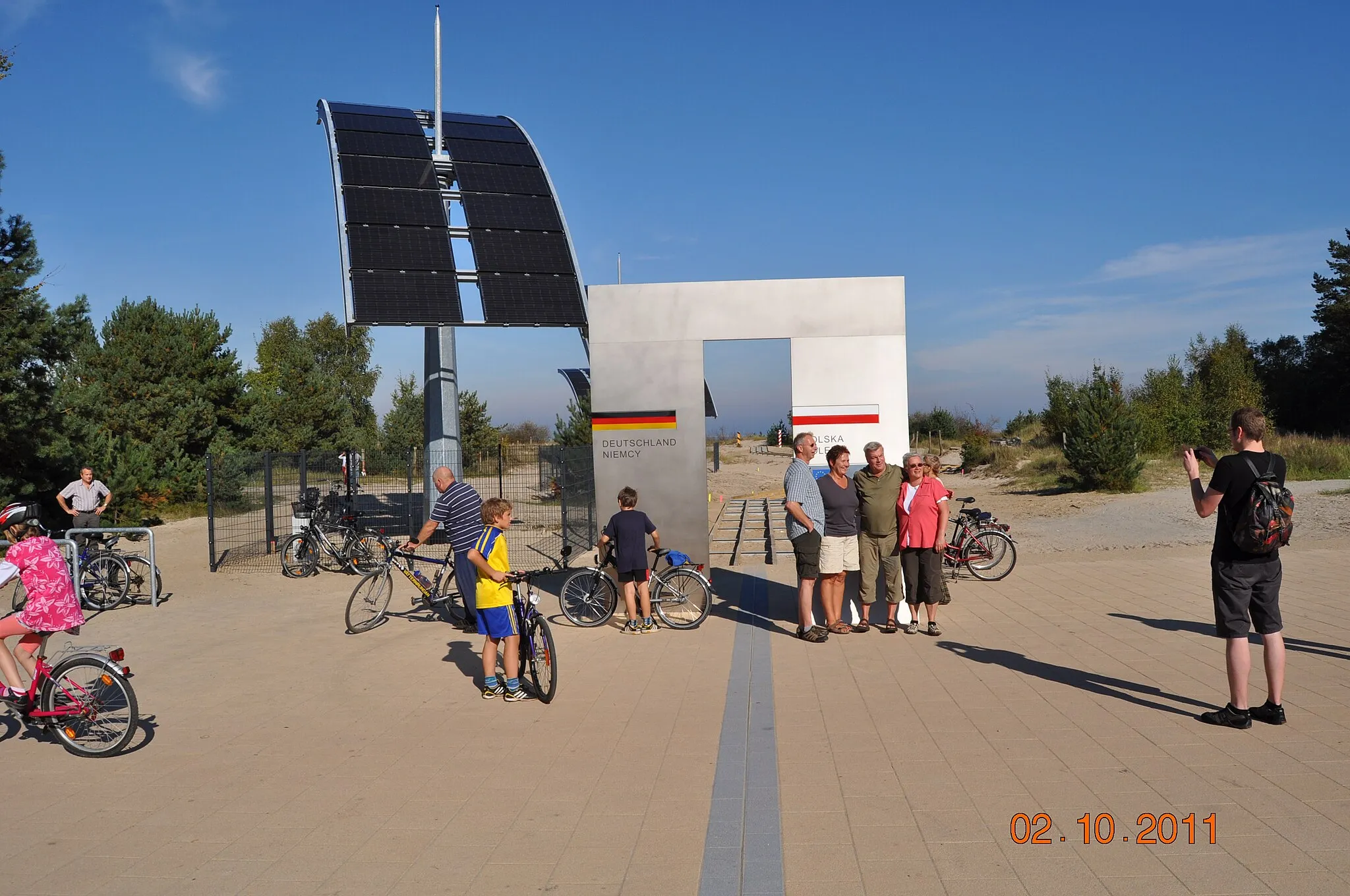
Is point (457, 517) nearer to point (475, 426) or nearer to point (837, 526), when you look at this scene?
point (837, 526)

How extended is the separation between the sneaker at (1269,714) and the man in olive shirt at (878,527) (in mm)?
3884

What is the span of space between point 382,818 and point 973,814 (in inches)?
114

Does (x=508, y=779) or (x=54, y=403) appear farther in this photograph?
(x=54, y=403)

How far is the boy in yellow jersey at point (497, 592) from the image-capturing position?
721 centimetres

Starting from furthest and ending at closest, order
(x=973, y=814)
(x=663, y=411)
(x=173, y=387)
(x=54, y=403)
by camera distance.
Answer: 1. (x=173, y=387)
2. (x=54, y=403)
3. (x=663, y=411)
4. (x=973, y=814)

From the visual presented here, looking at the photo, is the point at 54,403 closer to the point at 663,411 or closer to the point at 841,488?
the point at 663,411

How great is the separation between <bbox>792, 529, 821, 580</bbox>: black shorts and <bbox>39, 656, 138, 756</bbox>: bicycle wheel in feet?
18.1

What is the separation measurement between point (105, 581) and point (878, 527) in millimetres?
9607

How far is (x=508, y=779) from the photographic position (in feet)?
18.0

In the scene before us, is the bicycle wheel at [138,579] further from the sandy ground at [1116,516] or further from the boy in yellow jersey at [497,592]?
the sandy ground at [1116,516]

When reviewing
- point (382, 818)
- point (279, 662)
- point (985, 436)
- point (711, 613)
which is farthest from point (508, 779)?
point (985, 436)

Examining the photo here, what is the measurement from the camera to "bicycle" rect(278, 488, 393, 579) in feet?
49.2

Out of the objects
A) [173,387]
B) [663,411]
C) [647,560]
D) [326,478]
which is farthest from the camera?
[173,387]

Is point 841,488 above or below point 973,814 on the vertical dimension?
above
